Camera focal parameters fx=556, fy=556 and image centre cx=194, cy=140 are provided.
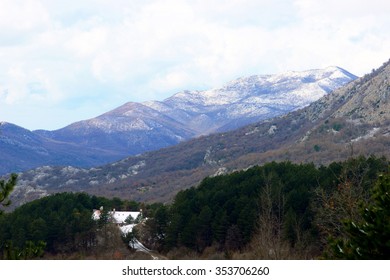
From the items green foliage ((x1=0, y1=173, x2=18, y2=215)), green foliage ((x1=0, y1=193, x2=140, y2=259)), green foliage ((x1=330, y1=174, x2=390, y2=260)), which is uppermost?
green foliage ((x1=0, y1=173, x2=18, y2=215))

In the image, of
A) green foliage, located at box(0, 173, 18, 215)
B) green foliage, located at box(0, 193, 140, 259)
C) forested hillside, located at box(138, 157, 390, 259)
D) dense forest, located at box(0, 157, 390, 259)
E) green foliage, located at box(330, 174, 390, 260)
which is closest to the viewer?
green foliage, located at box(330, 174, 390, 260)

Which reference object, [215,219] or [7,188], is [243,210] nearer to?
[215,219]

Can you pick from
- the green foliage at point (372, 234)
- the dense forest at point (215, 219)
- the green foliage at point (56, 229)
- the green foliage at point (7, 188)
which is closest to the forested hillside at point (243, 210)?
the dense forest at point (215, 219)

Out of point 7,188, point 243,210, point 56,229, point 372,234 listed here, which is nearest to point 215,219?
point 243,210

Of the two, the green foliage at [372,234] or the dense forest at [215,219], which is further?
the dense forest at [215,219]

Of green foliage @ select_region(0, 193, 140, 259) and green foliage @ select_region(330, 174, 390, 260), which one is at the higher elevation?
green foliage @ select_region(330, 174, 390, 260)

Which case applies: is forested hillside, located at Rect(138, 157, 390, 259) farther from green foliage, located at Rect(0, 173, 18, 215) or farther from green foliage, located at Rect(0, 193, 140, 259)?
green foliage, located at Rect(0, 173, 18, 215)

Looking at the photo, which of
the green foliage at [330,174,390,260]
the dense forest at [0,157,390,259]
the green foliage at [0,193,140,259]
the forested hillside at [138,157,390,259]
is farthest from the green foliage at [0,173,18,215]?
the green foliage at [0,193,140,259]

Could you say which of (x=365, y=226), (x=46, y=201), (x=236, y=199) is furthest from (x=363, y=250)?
(x=46, y=201)

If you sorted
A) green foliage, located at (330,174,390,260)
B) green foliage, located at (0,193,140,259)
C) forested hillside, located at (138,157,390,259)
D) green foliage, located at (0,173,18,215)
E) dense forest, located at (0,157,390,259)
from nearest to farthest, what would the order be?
green foliage, located at (330,174,390,260)
green foliage, located at (0,173,18,215)
dense forest, located at (0,157,390,259)
forested hillside, located at (138,157,390,259)
green foliage, located at (0,193,140,259)

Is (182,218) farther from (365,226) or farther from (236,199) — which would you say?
(365,226)

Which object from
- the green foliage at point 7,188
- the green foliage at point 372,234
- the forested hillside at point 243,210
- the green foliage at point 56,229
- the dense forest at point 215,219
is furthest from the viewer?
the green foliage at point 56,229

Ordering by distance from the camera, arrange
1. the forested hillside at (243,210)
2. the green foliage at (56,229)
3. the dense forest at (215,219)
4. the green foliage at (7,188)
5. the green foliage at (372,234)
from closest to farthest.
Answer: the green foliage at (372,234) → the green foliage at (7,188) → the dense forest at (215,219) → the forested hillside at (243,210) → the green foliage at (56,229)

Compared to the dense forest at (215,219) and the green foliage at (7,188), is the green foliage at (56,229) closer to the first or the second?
the dense forest at (215,219)
